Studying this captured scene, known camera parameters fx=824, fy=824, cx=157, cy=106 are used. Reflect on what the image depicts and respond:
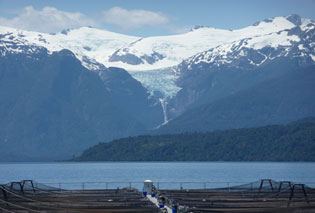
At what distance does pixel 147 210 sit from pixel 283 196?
24.1 meters

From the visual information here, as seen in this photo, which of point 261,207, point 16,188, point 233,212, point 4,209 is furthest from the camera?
point 16,188

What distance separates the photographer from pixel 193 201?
86.4 meters

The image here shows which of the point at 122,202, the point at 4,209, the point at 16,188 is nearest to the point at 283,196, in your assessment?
the point at 122,202

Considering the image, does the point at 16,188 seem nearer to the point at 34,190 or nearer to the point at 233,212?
the point at 34,190

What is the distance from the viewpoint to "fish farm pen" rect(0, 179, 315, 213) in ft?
238

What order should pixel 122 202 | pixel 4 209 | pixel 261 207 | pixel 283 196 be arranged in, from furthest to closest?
1. pixel 283 196
2. pixel 122 202
3. pixel 261 207
4. pixel 4 209

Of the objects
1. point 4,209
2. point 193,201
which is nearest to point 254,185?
point 193,201

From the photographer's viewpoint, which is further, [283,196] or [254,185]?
[254,185]

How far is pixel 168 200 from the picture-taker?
276 feet

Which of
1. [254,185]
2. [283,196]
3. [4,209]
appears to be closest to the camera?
[4,209]

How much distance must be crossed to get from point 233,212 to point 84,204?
15856mm

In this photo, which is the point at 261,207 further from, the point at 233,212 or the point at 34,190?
the point at 34,190

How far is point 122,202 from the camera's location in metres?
83.8

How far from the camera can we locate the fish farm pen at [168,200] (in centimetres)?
7269
